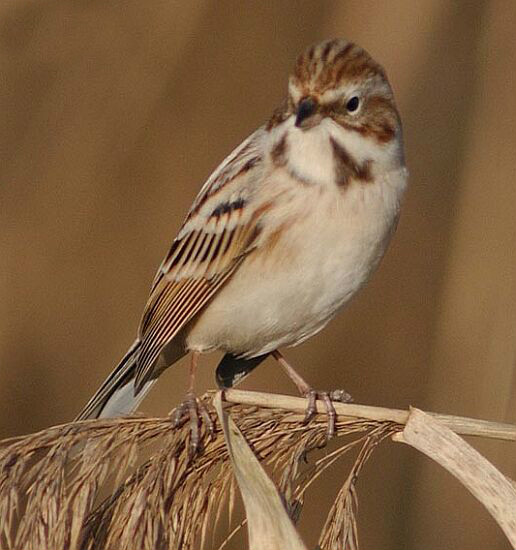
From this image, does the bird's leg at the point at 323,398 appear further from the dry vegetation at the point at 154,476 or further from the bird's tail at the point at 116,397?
the bird's tail at the point at 116,397

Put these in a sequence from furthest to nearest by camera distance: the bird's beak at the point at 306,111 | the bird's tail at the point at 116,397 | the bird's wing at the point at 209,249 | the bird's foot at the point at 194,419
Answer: the bird's tail at the point at 116,397 < the bird's wing at the point at 209,249 < the bird's beak at the point at 306,111 < the bird's foot at the point at 194,419

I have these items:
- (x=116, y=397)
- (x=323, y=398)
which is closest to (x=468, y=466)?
(x=323, y=398)

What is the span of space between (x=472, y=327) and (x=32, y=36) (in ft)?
6.62

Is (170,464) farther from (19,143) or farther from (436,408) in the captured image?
(19,143)

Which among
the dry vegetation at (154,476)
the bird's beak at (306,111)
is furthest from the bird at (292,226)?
the dry vegetation at (154,476)

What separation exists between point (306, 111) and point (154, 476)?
4.07ft

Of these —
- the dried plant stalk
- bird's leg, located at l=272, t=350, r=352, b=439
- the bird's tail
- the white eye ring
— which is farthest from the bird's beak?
the dried plant stalk

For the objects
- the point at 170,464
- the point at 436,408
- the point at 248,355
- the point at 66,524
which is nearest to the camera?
the point at 66,524

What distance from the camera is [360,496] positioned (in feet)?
14.6

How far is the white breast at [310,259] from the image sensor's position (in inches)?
124

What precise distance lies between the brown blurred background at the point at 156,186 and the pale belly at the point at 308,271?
3.09ft

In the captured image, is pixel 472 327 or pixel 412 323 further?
pixel 412 323

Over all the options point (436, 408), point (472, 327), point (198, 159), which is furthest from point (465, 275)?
point (198, 159)

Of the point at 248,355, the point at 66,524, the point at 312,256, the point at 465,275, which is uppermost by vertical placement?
the point at 465,275
